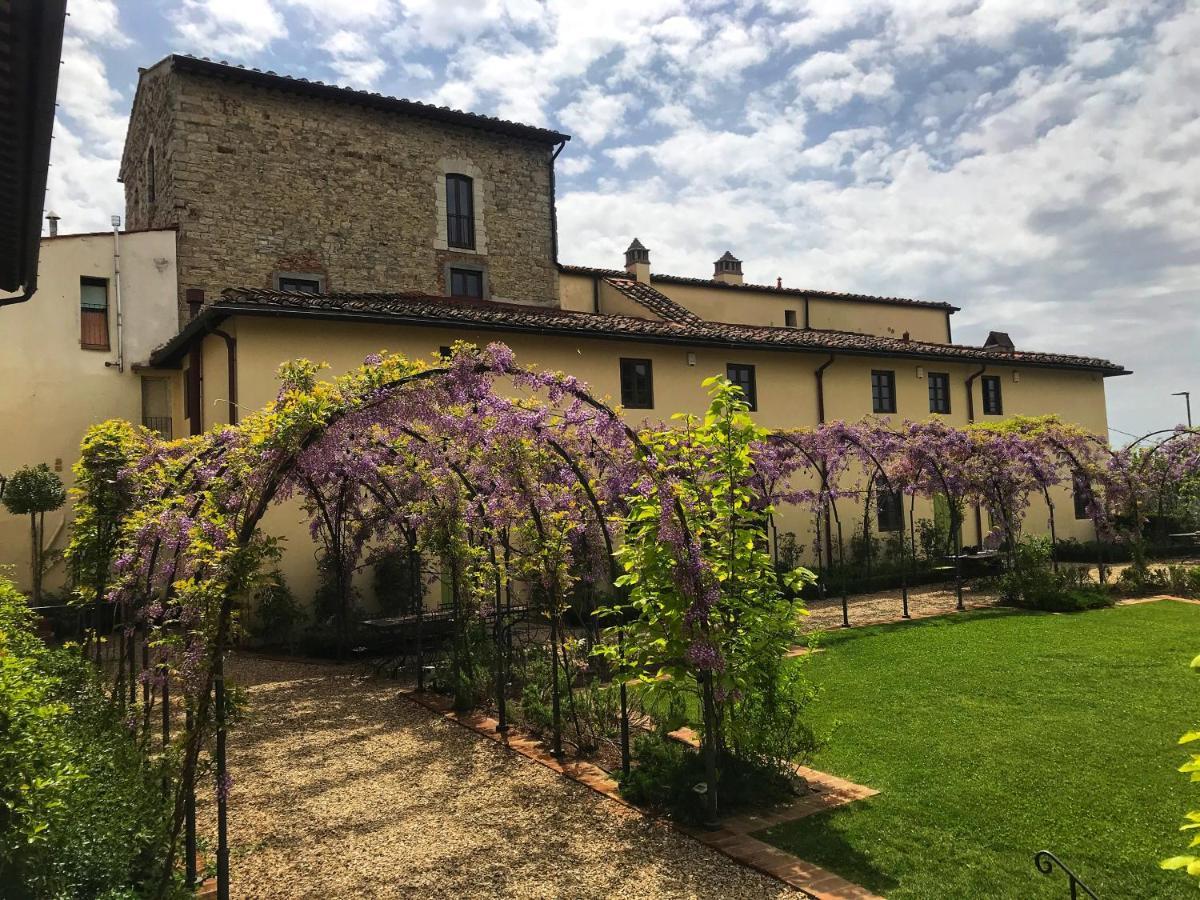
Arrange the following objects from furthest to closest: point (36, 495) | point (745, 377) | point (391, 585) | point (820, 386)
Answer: point (820, 386)
point (745, 377)
point (36, 495)
point (391, 585)

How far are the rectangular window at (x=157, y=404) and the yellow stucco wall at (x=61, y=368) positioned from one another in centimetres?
13

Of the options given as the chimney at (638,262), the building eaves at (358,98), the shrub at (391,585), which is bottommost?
the shrub at (391,585)

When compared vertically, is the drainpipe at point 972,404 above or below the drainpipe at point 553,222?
below

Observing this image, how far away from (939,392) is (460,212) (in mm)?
14169

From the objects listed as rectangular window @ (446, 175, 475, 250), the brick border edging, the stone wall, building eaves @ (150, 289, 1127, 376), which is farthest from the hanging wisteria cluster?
rectangular window @ (446, 175, 475, 250)

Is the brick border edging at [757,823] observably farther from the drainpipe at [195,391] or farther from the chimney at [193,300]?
the chimney at [193,300]

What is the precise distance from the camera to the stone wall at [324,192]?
18.5m

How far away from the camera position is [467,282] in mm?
22422

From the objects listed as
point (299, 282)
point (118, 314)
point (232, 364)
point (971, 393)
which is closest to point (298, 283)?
point (299, 282)

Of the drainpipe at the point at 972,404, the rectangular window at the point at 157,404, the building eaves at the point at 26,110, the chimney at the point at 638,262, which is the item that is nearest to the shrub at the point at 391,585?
the rectangular window at the point at 157,404

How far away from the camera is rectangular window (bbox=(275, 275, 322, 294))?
19.5 m

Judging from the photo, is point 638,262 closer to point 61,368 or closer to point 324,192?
point 324,192

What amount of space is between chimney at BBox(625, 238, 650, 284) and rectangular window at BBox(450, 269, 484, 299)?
5445 millimetres

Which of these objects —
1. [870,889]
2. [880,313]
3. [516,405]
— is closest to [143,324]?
[516,405]
